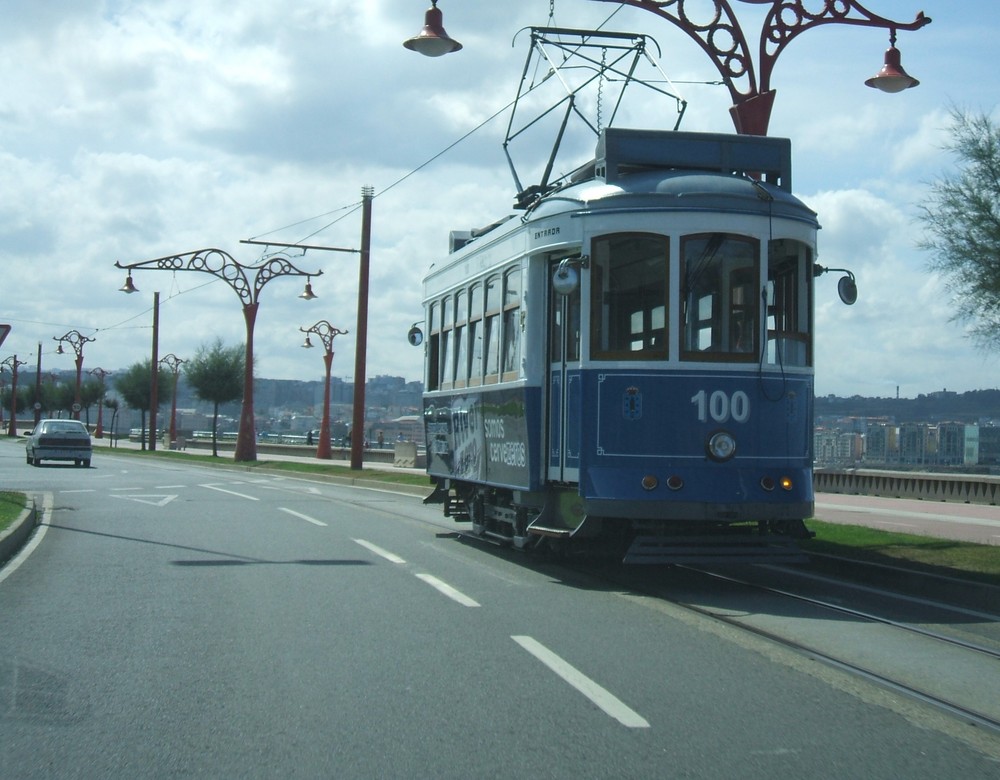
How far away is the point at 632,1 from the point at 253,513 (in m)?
10.3

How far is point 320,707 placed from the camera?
6305mm

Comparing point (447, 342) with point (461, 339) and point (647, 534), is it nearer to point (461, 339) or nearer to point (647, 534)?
point (461, 339)

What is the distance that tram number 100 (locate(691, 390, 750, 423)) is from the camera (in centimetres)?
1051

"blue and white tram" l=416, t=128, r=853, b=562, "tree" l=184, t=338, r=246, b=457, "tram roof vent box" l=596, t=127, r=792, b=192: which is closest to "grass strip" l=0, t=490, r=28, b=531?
"blue and white tram" l=416, t=128, r=853, b=562

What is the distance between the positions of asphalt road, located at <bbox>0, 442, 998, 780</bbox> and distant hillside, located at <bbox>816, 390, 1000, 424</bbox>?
1083 centimetres

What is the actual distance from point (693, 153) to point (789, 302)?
166 cm

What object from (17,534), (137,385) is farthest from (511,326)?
(137,385)

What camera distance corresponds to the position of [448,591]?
10.6 meters

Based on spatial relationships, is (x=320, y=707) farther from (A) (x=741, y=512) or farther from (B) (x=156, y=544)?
(B) (x=156, y=544)

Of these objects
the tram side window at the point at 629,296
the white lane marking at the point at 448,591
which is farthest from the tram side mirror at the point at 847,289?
the white lane marking at the point at 448,591

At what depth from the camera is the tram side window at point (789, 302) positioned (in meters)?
10.9

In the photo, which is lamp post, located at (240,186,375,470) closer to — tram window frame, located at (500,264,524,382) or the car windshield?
the car windshield

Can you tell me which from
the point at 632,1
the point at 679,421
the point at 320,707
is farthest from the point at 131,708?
the point at 632,1

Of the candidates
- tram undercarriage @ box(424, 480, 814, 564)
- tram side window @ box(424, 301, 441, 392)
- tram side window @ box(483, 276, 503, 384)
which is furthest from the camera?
tram side window @ box(424, 301, 441, 392)
